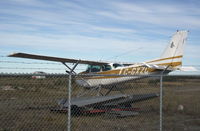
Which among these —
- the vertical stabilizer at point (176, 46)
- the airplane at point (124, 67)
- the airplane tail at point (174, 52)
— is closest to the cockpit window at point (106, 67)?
the airplane at point (124, 67)

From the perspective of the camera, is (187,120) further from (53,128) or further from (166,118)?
(53,128)

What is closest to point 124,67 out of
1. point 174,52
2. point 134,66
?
point 134,66

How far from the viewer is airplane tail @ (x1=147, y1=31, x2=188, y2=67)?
17.7 m

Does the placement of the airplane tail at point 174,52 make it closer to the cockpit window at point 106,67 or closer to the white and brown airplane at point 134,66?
the white and brown airplane at point 134,66

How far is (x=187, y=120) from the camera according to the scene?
36.9 feet

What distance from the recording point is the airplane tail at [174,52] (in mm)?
17703

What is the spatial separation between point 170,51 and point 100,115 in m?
7.51

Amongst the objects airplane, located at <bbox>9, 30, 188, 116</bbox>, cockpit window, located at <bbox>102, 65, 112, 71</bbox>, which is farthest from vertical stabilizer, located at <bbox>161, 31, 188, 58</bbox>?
cockpit window, located at <bbox>102, 65, 112, 71</bbox>

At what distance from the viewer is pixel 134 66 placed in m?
16.6

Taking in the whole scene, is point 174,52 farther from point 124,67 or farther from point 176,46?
point 124,67

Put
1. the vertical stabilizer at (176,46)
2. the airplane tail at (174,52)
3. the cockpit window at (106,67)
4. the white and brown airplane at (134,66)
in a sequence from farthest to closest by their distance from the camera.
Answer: the vertical stabilizer at (176,46) < the airplane tail at (174,52) < the cockpit window at (106,67) < the white and brown airplane at (134,66)

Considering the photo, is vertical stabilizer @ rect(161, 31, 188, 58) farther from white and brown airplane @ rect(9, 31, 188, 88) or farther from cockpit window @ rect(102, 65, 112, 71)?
cockpit window @ rect(102, 65, 112, 71)

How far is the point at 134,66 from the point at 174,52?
286cm

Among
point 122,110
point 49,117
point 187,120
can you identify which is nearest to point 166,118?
point 187,120
